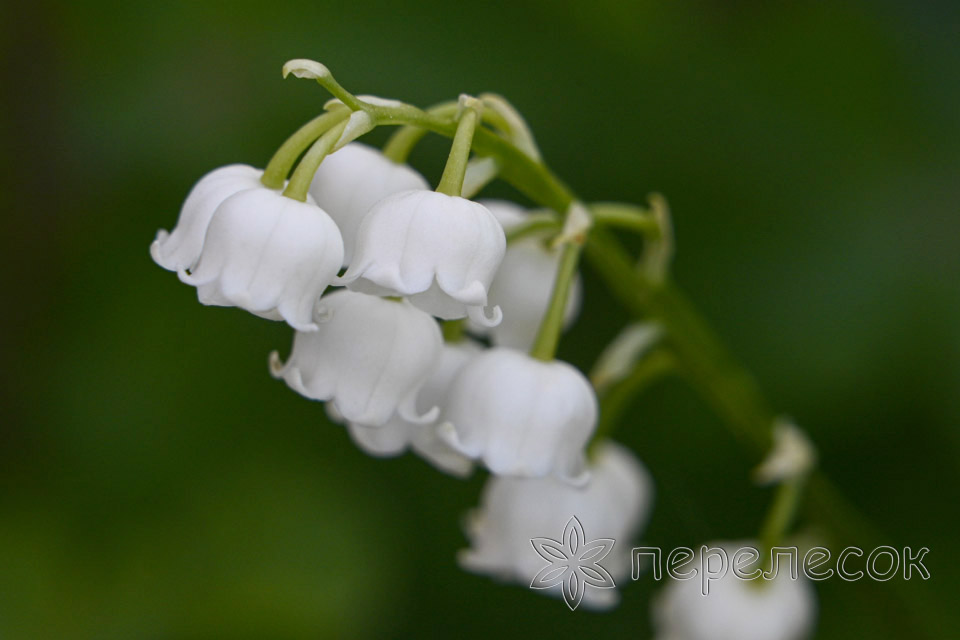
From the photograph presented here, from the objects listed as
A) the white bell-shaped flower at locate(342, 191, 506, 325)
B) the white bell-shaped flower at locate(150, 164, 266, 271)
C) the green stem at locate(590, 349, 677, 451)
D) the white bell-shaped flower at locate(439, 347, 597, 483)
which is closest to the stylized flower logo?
the green stem at locate(590, 349, 677, 451)

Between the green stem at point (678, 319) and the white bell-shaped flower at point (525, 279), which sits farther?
the white bell-shaped flower at point (525, 279)

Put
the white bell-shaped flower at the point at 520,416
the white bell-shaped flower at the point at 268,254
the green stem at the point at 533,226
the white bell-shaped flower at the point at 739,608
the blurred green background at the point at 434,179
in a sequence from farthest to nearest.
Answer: the blurred green background at the point at 434,179 → the white bell-shaped flower at the point at 739,608 → the green stem at the point at 533,226 → the white bell-shaped flower at the point at 520,416 → the white bell-shaped flower at the point at 268,254

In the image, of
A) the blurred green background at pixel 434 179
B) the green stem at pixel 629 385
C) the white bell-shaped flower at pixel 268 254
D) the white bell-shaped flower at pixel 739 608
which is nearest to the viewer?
the white bell-shaped flower at pixel 268 254

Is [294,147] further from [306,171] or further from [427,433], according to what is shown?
[427,433]

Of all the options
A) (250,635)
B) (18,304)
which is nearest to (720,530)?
(250,635)

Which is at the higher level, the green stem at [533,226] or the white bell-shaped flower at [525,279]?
the green stem at [533,226]

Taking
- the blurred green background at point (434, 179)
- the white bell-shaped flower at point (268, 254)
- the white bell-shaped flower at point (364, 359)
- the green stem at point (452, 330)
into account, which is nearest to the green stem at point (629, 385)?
the green stem at point (452, 330)

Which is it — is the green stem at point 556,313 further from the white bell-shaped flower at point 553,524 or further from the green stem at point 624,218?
the white bell-shaped flower at point 553,524
